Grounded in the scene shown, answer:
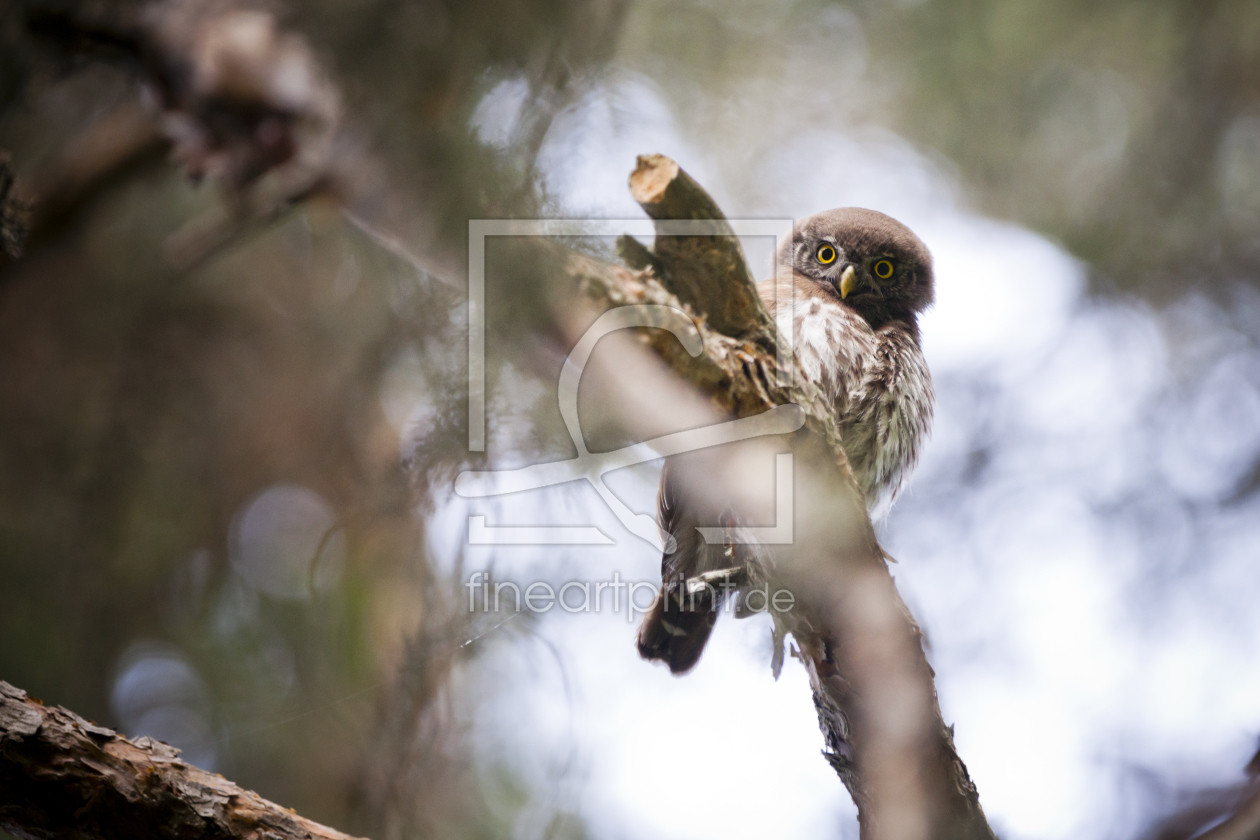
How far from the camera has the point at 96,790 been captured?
0.91 m

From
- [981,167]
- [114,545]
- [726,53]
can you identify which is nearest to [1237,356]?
[981,167]

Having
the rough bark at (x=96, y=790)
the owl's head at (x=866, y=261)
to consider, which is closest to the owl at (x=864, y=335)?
the owl's head at (x=866, y=261)

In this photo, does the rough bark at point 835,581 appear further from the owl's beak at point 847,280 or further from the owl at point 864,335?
the owl's beak at point 847,280

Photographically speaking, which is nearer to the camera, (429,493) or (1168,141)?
(429,493)

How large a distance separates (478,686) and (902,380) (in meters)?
1.18

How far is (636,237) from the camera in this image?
112cm

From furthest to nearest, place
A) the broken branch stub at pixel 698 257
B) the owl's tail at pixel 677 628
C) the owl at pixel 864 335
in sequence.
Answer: the owl at pixel 864 335
the owl's tail at pixel 677 628
the broken branch stub at pixel 698 257

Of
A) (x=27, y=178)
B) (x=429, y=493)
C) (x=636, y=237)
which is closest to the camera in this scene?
(x=636, y=237)

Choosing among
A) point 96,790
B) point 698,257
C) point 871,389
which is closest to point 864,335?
point 871,389

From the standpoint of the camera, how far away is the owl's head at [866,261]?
5.39 ft

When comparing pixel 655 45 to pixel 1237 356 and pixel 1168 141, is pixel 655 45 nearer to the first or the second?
pixel 1168 141

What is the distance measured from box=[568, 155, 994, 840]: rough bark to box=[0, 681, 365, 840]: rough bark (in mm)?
808

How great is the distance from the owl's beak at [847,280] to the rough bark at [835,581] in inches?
27.4

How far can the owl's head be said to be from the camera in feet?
5.39
